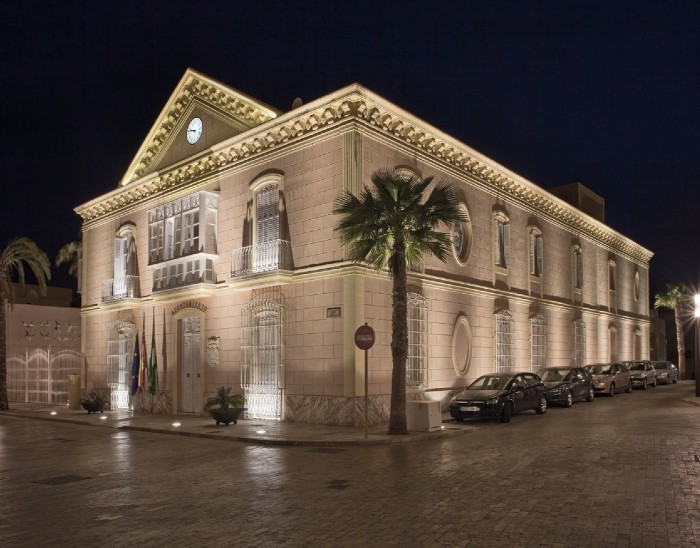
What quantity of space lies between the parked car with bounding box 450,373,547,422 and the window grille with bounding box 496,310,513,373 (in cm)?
409

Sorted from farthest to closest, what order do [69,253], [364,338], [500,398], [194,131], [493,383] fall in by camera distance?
[69,253], [194,131], [493,383], [500,398], [364,338]

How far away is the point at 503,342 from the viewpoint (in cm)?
2628

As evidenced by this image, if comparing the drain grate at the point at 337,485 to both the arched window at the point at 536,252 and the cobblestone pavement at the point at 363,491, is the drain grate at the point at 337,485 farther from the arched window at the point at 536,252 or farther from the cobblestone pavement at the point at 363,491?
the arched window at the point at 536,252

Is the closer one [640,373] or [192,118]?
[192,118]

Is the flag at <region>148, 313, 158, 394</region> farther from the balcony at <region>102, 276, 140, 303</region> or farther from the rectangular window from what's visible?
the rectangular window

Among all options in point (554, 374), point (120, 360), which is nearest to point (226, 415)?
point (120, 360)

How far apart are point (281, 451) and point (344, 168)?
8.18 meters

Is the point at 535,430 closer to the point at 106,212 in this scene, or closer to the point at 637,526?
the point at 637,526

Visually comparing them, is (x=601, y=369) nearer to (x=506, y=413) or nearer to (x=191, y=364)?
(x=506, y=413)

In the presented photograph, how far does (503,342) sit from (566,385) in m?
3.02

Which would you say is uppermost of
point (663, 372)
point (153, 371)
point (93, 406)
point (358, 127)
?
point (358, 127)

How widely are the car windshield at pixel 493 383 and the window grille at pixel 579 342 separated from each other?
1424 centimetres

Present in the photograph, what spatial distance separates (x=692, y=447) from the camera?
13.6 metres

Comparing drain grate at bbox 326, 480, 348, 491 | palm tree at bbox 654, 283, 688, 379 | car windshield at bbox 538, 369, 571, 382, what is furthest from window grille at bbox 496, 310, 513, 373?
palm tree at bbox 654, 283, 688, 379
